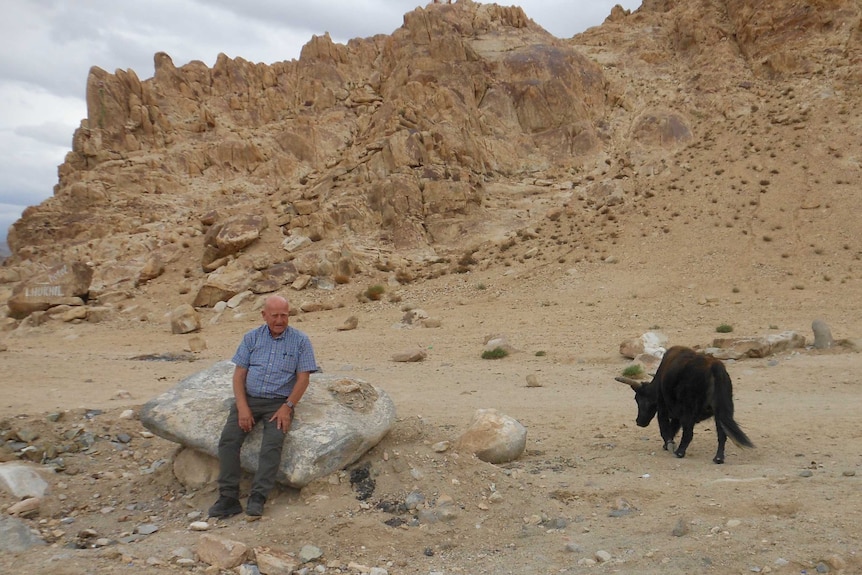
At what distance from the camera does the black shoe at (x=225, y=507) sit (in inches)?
184

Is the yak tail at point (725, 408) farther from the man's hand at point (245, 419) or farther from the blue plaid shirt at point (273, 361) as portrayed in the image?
the man's hand at point (245, 419)

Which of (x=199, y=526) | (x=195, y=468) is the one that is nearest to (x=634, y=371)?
(x=195, y=468)

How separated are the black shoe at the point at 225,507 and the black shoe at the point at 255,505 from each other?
0.11 metres

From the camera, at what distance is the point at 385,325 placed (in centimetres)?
1728

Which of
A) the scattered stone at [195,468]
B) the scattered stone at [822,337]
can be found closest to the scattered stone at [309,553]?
the scattered stone at [195,468]

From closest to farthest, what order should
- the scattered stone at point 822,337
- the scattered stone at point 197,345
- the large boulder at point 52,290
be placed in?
the scattered stone at point 822,337 < the scattered stone at point 197,345 < the large boulder at point 52,290

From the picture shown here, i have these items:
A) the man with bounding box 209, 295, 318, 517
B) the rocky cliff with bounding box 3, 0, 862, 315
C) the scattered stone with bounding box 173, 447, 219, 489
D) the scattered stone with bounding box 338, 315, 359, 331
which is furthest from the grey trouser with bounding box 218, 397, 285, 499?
the rocky cliff with bounding box 3, 0, 862, 315

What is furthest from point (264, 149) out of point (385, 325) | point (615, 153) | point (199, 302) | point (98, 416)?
point (98, 416)

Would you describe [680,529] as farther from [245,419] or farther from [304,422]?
[245,419]

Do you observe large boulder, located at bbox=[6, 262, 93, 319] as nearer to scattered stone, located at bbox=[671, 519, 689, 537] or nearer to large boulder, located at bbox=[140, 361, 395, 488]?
large boulder, located at bbox=[140, 361, 395, 488]

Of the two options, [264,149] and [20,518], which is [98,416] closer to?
[20,518]

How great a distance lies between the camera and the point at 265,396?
16.5 ft

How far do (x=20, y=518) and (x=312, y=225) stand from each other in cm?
2059

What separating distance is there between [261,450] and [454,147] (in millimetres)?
23885
